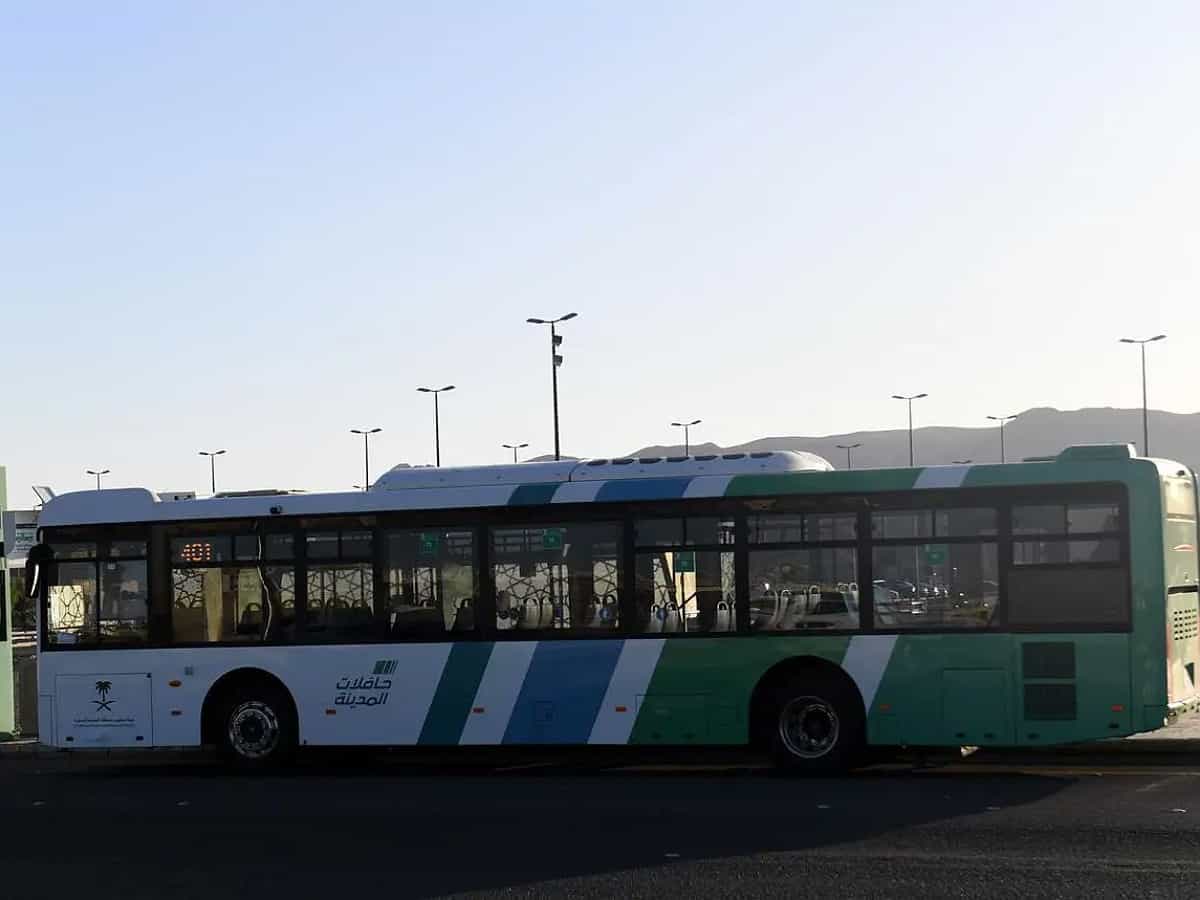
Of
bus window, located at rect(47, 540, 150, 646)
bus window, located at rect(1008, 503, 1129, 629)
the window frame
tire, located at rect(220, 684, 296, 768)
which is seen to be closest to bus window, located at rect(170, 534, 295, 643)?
the window frame

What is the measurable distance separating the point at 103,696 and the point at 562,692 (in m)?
4.81

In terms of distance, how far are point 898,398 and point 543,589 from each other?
81370 mm

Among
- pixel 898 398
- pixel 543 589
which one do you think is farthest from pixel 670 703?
pixel 898 398

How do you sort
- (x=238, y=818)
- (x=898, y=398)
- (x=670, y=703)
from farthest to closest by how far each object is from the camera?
(x=898, y=398) → (x=670, y=703) → (x=238, y=818)

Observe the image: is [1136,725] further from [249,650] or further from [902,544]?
[249,650]

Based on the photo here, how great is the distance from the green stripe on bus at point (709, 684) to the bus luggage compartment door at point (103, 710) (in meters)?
5.08

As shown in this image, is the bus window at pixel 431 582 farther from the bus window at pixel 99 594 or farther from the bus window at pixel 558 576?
the bus window at pixel 99 594

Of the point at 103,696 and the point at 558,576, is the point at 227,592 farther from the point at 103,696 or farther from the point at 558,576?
the point at 558,576

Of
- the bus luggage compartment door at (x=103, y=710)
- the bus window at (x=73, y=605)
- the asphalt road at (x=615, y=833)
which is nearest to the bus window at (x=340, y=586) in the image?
the asphalt road at (x=615, y=833)

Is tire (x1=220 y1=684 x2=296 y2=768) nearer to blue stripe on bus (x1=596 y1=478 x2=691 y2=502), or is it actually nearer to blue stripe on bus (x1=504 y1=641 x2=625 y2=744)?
blue stripe on bus (x1=504 y1=641 x2=625 y2=744)

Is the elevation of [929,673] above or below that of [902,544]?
below

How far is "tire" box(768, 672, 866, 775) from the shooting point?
Result: 1577cm

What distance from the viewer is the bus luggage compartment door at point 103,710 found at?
17.7 metres

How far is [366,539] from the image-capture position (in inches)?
677
